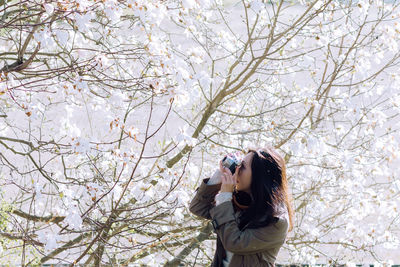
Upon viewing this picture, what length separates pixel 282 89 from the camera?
5219mm

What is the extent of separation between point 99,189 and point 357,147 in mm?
2315

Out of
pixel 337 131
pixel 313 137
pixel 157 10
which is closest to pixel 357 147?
pixel 337 131

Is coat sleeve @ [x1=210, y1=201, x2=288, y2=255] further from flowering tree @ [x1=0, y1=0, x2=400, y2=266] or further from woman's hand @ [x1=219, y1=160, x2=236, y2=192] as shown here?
flowering tree @ [x1=0, y1=0, x2=400, y2=266]

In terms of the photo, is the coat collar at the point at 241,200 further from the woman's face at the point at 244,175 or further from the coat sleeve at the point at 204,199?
the coat sleeve at the point at 204,199

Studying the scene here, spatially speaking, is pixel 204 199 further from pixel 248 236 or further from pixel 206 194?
pixel 248 236

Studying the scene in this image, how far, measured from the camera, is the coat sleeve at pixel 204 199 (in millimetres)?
2463

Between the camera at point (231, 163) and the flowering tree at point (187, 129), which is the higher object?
the flowering tree at point (187, 129)

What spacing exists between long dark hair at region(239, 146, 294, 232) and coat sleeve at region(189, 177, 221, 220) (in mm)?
260

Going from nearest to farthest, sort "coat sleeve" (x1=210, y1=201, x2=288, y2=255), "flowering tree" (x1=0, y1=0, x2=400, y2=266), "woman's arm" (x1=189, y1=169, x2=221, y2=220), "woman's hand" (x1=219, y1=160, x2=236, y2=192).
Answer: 1. "coat sleeve" (x1=210, y1=201, x2=288, y2=255)
2. "woman's hand" (x1=219, y1=160, x2=236, y2=192)
3. "woman's arm" (x1=189, y1=169, x2=221, y2=220)
4. "flowering tree" (x1=0, y1=0, x2=400, y2=266)

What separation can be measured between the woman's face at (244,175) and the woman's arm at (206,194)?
0.64 ft

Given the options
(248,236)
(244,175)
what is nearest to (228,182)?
(244,175)

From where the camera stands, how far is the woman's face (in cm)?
224

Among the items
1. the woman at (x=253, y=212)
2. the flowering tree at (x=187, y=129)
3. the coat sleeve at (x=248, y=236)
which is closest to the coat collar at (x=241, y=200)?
the woman at (x=253, y=212)

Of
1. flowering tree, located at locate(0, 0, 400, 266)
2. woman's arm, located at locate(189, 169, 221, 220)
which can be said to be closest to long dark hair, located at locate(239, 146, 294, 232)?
woman's arm, located at locate(189, 169, 221, 220)
